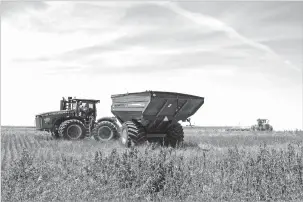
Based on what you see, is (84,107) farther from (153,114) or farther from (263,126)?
(263,126)

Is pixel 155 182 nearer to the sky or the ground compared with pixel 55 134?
nearer to the ground

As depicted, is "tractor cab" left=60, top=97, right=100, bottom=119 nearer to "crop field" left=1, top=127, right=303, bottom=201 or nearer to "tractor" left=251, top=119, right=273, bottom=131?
"crop field" left=1, top=127, right=303, bottom=201

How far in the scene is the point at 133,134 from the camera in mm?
14922

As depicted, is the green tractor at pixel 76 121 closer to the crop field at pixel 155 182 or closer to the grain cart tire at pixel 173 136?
the grain cart tire at pixel 173 136

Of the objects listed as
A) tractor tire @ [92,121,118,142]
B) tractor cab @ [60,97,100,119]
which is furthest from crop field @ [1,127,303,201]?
tractor cab @ [60,97,100,119]

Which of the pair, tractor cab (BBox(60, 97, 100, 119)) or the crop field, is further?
tractor cab (BBox(60, 97, 100, 119))

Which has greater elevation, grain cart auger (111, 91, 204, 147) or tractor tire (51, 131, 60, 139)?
grain cart auger (111, 91, 204, 147)

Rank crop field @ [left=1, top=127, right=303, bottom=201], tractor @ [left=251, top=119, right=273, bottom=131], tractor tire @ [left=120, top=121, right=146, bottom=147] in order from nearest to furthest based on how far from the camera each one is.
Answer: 1. crop field @ [left=1, top=127, right=303, bottom=201]
2. tractor tire @ [left=120, top=121, right=146, bottom=147]
3. tractor @ [left=251, top=119, right=273, bottom=131]

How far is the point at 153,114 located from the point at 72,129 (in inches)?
255

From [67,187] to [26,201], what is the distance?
37.5 inches

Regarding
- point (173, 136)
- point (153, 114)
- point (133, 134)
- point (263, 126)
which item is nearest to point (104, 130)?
point (133, 134)

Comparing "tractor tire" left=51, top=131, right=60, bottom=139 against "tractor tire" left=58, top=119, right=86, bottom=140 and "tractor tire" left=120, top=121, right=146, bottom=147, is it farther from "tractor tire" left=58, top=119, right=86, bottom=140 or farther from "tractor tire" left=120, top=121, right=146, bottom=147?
"tractor tire" left=120, top=121, right=146, bottom=147

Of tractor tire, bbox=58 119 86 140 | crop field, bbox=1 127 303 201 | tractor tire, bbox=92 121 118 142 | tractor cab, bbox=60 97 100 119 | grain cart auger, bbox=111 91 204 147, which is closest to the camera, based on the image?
crop field, bbox=1 127 303 201

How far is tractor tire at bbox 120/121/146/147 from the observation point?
587 inches
